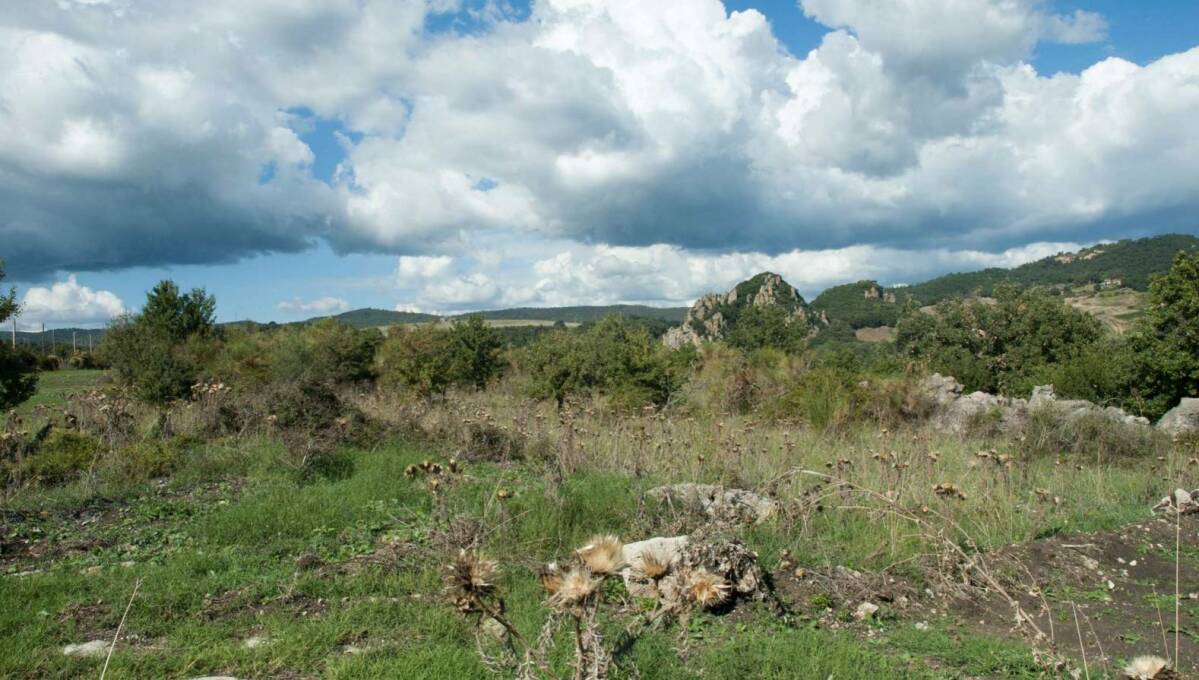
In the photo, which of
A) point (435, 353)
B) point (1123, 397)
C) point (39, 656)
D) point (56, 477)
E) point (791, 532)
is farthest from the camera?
point (435, 353)

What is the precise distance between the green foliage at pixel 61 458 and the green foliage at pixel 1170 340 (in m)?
18.3

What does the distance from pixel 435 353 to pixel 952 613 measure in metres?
16.8

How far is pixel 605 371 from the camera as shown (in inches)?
703

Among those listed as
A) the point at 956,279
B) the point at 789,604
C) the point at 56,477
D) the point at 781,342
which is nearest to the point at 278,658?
the point at 789,604

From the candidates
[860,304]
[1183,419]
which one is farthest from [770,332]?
[860,304]

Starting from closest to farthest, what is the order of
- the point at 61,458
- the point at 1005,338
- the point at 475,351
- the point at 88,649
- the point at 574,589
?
the point at 574,589
the point at 88,649
the point at 61,458
the point at 475,351
the point at 1005,338

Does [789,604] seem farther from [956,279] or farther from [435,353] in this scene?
[956,279]

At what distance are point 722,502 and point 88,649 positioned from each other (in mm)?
4652

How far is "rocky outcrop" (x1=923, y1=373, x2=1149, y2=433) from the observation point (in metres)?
13.3

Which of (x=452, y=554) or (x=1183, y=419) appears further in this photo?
(x=1183, y=419)

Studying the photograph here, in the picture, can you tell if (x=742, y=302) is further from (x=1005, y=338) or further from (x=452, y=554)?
(x=452, y=554)

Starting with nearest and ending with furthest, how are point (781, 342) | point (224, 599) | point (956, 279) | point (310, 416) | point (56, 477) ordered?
1. point (224, 599)
2. point (56, 477)
3. point (310, 416)
4. point (781, 342)
5. point (956, 279)

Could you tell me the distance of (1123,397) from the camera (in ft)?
51.7

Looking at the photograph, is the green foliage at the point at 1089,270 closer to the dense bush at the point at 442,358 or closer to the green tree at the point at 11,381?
the dense bush at the point at 442,358
